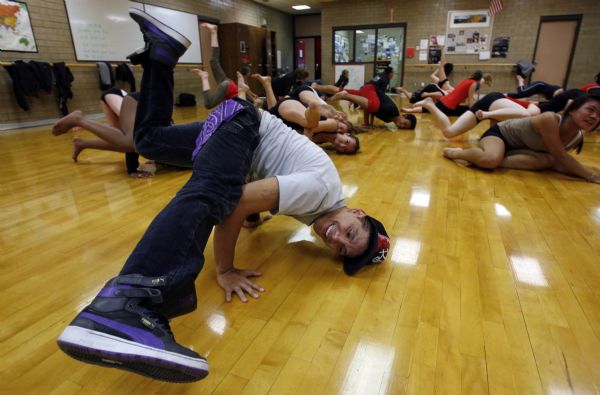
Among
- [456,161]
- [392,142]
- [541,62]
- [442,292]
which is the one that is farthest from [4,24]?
[541,62]

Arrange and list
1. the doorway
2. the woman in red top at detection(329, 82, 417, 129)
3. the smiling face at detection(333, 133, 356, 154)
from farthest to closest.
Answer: the doorway, the woman in red top at detection(329, 82, 417, 129), the smiling face at detection(333, 133, 356, 154)

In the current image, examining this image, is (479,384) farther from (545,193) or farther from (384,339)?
(545,193)

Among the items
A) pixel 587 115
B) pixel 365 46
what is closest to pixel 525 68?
pixel 365 46

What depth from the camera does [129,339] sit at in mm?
766

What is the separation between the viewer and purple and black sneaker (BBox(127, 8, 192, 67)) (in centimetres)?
157

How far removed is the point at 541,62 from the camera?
9023mm

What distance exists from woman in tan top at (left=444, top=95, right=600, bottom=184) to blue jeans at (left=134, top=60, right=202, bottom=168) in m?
2.52

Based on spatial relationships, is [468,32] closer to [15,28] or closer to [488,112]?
[488,112]

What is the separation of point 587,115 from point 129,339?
311 centimetres

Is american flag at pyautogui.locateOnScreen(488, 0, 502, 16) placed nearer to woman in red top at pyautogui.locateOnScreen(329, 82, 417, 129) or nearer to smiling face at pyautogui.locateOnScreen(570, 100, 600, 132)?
woman in red top at pyautogui.locateOnScreen(329, 82, 417, 129)

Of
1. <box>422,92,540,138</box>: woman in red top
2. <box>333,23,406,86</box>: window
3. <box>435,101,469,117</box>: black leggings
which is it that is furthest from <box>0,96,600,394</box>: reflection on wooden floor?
<box>333,23,406,86</box>: window

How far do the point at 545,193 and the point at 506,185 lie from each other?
26 cm

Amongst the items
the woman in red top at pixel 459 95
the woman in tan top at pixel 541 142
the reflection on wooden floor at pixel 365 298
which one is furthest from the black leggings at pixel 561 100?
the woman in red top at pixel 459 95

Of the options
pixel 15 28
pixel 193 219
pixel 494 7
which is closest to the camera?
pixel 193 219
